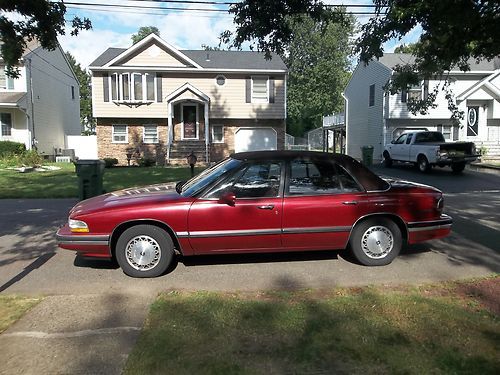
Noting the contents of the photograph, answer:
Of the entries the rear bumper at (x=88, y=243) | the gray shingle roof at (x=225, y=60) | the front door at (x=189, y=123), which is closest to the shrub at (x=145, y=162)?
the front door at (x=189, y=123)

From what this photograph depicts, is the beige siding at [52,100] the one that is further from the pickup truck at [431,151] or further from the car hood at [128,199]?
the car hood at [128,199]

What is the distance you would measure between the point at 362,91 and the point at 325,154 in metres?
32.0

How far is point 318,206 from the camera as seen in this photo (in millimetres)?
5762

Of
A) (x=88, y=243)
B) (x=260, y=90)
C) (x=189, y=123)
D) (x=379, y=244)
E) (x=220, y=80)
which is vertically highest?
(x=220, y=80)

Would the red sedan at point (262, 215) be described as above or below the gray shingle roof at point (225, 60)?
below

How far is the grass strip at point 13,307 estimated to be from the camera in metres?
4.35

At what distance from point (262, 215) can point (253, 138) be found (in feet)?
79.5

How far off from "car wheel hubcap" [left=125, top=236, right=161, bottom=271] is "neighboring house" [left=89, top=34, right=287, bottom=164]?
2275 centimetres

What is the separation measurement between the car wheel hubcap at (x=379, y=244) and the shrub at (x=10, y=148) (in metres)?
25.4

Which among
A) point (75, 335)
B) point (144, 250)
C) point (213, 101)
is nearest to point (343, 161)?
point (144, 250)

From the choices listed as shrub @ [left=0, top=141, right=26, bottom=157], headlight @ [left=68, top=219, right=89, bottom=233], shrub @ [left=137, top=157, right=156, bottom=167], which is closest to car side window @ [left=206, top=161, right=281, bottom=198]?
headlight @ [left=68, top=219, right=89, bottom=233]

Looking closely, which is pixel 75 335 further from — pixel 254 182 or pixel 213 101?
pixel 213 101

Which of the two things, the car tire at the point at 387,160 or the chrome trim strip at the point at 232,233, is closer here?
the chrome trim strip at the point at 232,233

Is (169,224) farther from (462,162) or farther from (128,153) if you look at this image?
(128,153)
